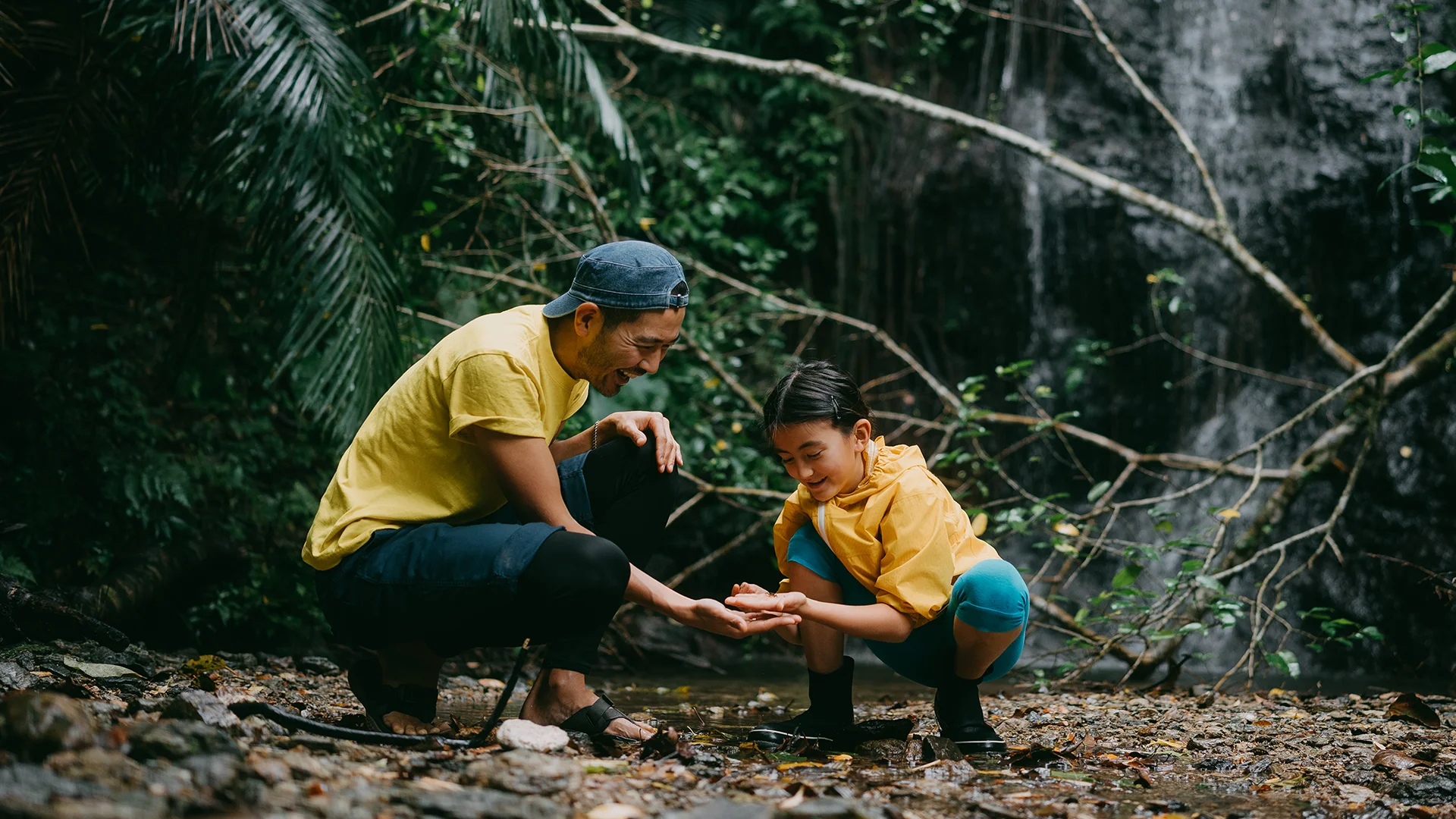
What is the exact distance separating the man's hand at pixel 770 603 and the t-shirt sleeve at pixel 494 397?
21.6 inches

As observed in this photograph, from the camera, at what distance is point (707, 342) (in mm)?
5777

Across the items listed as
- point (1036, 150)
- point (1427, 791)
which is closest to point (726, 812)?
point (1427, 791)

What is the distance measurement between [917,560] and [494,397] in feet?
3.16

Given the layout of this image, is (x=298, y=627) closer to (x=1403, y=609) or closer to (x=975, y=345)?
(x=975, y=345)

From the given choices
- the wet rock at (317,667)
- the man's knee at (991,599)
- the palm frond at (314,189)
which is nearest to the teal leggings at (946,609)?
the man's knee at (991,599)

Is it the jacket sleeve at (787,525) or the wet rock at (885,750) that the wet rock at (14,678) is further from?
the wet rock at (885,750)

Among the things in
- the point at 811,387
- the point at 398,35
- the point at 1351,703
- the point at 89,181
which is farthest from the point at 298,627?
the point at 1351,703

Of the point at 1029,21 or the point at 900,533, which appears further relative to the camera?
the point at 1029,21

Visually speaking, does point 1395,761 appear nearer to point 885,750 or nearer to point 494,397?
point 885,750

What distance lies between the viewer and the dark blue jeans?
209 centimetres

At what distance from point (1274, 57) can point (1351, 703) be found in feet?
16.7

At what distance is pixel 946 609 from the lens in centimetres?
235

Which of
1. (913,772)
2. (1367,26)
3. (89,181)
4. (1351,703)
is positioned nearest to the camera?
(913,772)

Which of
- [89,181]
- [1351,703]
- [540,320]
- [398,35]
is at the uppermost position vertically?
[398,35]
